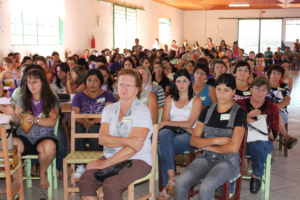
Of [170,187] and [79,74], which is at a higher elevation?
[79,74]

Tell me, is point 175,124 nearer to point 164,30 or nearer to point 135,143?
point 135,143

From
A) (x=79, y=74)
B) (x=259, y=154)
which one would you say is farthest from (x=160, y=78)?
(x=259, y=154)

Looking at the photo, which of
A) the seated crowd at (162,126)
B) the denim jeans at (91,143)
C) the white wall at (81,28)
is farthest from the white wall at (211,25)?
the denim jeans at (91,143)

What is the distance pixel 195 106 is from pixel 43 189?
5.74ft

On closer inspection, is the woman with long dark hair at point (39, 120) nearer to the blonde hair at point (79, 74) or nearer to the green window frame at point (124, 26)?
the blonde hair at point (79, 74)

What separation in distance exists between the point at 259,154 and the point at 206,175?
707 mm

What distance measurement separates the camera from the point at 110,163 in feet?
7.33

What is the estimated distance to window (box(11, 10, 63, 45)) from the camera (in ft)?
25.7

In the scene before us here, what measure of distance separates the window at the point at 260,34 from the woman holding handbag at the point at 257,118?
1924cm

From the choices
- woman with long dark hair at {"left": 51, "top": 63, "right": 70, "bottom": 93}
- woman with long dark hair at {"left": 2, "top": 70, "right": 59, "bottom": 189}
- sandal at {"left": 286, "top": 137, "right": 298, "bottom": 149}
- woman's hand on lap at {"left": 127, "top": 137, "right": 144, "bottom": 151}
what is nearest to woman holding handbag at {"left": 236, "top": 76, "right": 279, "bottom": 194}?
sandal at {"left": 286, "top": 137, "right": 298, "bottom": 149}

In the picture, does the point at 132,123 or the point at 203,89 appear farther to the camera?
the point at 203,89

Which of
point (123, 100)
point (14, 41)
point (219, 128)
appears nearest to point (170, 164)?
point (219, 128)

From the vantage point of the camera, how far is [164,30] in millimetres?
17641

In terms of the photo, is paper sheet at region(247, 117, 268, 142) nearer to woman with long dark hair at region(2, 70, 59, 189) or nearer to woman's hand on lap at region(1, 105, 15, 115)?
woman with long dark hair at region(2, 70, 59, 189)
